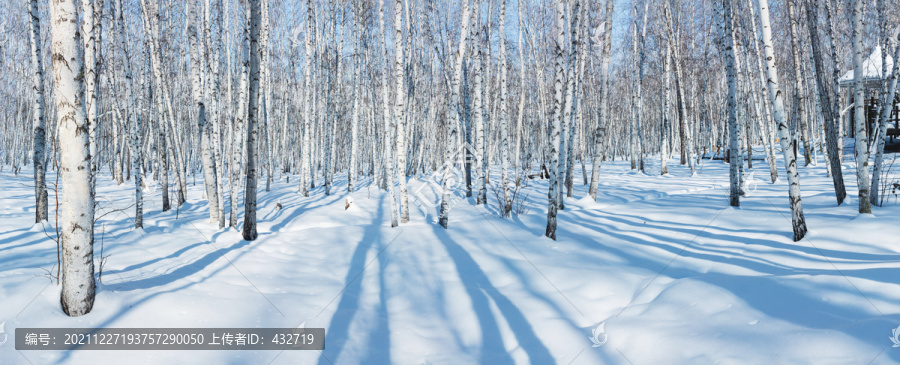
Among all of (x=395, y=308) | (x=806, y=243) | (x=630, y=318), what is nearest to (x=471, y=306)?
(x=395, y=308)

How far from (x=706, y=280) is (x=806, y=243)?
7.79ft

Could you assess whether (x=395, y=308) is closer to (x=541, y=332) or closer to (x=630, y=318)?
(x=541, y=332)

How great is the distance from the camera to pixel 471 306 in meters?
4.99

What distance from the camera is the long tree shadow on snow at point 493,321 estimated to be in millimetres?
3877

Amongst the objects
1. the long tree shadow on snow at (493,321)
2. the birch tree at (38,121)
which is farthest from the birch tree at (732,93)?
the birch tree at (38,121)

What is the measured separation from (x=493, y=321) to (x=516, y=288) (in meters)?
0.97

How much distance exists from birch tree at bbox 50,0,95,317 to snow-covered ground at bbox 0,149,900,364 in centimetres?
23

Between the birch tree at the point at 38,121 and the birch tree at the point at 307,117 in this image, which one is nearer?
the birch tree at the point at 38,121

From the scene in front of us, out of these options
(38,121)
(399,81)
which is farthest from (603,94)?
(38,121)

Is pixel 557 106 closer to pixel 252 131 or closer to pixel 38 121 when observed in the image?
pixel 252 131

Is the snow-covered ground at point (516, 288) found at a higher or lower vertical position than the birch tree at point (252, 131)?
lower

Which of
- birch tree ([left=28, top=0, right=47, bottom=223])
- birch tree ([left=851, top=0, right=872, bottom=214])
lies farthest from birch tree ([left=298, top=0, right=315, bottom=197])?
birch tree ([left=851, top=0, right=872, bottom=214])

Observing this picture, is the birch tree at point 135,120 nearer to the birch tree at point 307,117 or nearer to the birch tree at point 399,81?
the birch tree at point 399,81

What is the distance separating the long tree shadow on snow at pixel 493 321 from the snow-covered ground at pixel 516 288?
0.02 metres
